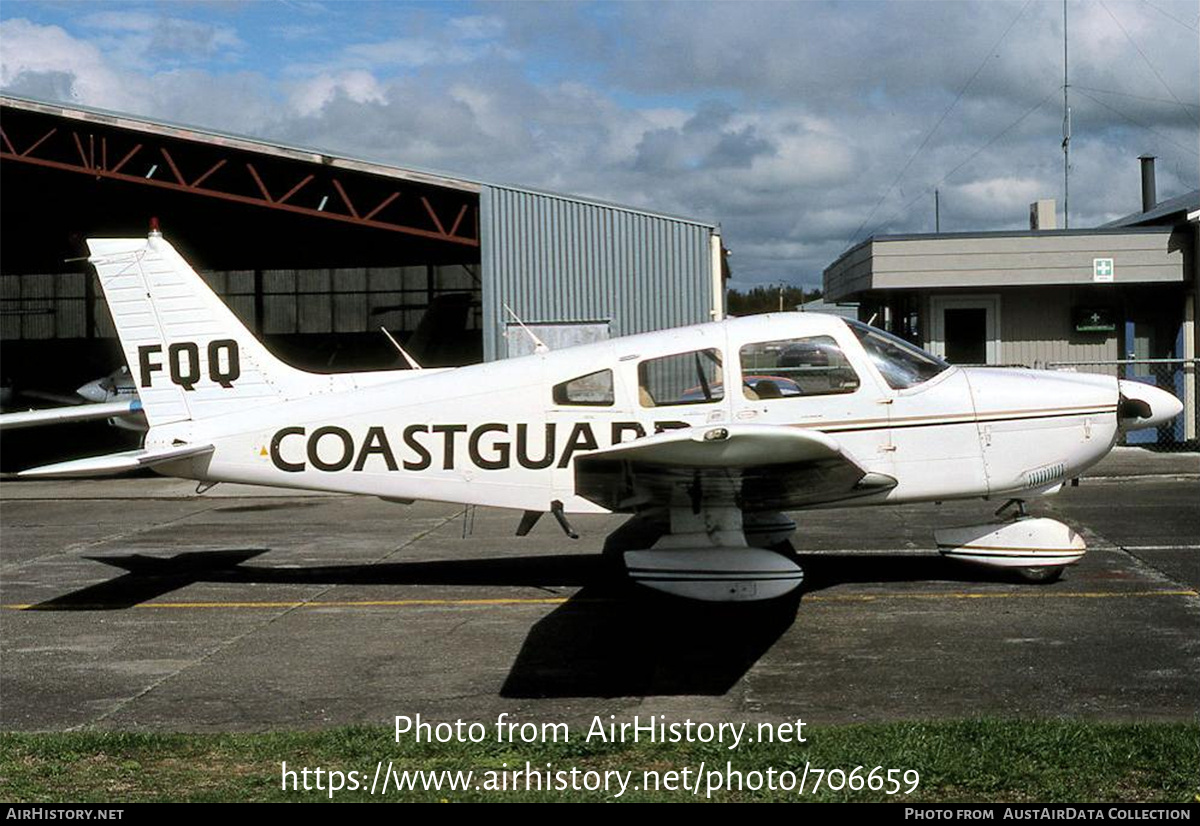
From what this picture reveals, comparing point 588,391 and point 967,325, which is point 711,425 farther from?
point 967,325

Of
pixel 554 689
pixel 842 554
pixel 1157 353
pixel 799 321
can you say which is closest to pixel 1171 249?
pixel 1157 353

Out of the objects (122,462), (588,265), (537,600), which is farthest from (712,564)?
(588,265)

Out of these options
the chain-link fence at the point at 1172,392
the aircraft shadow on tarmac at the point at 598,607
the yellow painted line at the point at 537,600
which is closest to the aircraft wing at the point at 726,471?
the aircraft shadow on tarmac at the point at 598,607

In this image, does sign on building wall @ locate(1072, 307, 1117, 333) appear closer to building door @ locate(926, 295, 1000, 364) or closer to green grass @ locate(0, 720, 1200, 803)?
building door @ locate(926, 295, 1000, 364)

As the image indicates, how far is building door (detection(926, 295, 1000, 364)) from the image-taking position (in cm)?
2103

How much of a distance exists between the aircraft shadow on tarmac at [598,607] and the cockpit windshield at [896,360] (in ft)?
6.26

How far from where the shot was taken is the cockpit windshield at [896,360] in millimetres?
9297

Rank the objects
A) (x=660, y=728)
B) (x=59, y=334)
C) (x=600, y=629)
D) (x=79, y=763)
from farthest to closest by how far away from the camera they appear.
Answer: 1. (x=59, y=334)
2. (x=600, y=629)
3. (x=660, y=728)
4. (x=79, y=763)

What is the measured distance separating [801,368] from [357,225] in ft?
43.3

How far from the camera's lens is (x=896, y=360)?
938 cm

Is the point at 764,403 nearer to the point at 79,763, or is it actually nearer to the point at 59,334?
the point at 79,763

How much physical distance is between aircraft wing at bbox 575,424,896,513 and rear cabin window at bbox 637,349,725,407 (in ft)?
2.69

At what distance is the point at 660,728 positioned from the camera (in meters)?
6.46

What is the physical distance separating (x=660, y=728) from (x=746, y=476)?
2.21 meters
